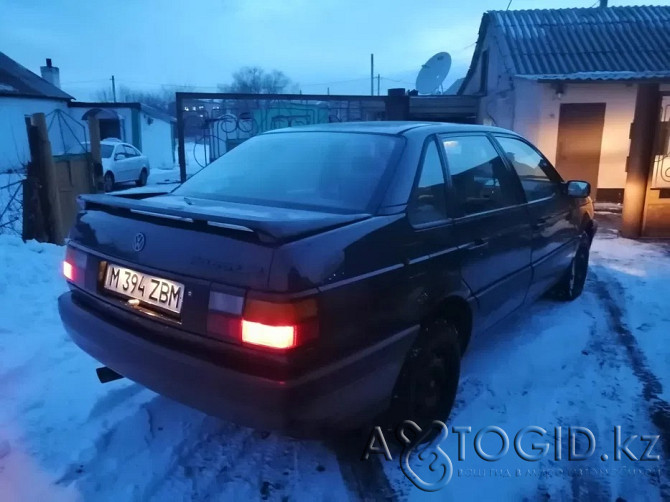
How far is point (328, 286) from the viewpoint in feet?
6.55

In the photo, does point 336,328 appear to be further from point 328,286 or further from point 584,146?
point 584,146

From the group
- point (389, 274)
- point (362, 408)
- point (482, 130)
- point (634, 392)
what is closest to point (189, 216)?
point (389, 274)

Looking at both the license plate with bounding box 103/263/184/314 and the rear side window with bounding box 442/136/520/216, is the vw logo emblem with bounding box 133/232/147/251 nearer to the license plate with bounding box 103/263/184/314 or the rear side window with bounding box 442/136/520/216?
the license plate with bounding box 103/263/184/314

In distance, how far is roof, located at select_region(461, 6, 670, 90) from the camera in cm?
1221

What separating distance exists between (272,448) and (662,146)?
7529 mm

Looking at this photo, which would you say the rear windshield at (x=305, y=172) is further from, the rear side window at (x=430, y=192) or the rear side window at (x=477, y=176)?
the rear side window at (x=477, y=176)

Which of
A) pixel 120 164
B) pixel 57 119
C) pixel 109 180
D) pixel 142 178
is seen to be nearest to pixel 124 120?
pixel 57 119

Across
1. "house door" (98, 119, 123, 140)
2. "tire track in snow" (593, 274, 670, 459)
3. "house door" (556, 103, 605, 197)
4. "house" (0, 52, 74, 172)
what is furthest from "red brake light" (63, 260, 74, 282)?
"house door" (98, 119, 123, 140)

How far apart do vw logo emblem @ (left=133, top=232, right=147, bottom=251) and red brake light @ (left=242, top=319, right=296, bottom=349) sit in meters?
0.66

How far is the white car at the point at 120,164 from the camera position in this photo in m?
16.6

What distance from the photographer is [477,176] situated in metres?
3.21

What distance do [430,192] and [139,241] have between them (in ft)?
4.74

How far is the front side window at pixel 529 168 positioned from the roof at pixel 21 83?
22.7 m

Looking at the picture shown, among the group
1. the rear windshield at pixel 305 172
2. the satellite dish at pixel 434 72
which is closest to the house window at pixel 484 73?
the satellite dish at pixel 434 72
